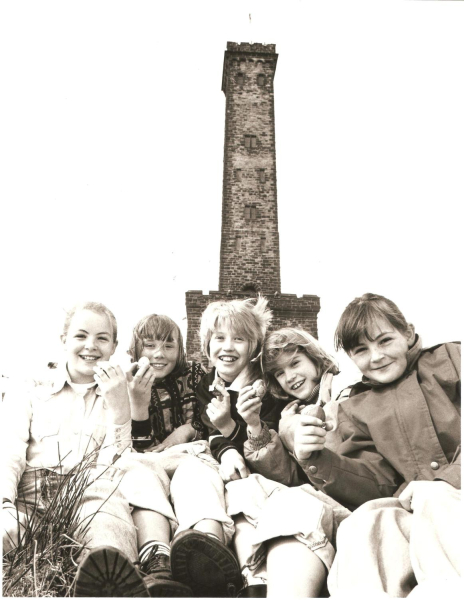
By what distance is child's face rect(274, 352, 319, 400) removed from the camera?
2084mm

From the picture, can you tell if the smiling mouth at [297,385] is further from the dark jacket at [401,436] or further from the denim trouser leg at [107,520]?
the denim trouser leg at [107,520]

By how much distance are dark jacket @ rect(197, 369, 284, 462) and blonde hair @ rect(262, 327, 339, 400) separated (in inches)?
1.9

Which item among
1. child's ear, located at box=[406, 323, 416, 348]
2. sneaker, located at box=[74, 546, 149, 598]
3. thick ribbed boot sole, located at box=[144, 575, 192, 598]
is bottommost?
thick ribbed boot sole, located at box=[144, 575, 192, 598]

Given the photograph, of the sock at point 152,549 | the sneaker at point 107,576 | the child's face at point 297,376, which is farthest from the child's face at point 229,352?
the sneaker at point 107,576

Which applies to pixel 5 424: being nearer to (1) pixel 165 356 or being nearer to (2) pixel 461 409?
(1) pixel 165 356

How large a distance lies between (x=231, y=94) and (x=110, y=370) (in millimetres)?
7377

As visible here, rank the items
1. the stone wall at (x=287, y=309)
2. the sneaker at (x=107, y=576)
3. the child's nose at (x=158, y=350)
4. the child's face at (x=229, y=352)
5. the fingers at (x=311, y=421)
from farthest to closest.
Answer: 1. the stone wall at (x=287, y=309)
2. the child's nose at (x=158, y=350)
3. the child's face at (x=229, y=352)
4. the fingers at (x=311, y=421)
5. the sneaker at (x=107, y=576)

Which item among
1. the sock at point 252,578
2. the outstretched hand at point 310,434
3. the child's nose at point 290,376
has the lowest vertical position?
the sock at point 252,578

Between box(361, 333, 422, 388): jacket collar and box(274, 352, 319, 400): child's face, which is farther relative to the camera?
box(274, 352, 319, 400): child's face

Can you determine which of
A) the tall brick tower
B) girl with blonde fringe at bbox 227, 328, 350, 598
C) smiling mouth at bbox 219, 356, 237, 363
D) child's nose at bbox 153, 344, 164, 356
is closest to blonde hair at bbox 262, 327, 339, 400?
girl with blonde fringe at bbox 227, 328, 350, 598

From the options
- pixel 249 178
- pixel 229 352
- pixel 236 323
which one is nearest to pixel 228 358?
pixel 229 352

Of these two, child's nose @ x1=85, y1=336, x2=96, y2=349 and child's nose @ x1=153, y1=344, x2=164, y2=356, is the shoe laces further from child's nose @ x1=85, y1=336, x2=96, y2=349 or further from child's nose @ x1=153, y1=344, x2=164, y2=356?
child's nose @ x1=153, y1=344, x2=164, y2=356

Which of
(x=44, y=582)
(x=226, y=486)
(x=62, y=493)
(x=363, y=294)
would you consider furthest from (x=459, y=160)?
(x=44, y=582)

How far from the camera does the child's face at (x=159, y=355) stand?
2.37m
